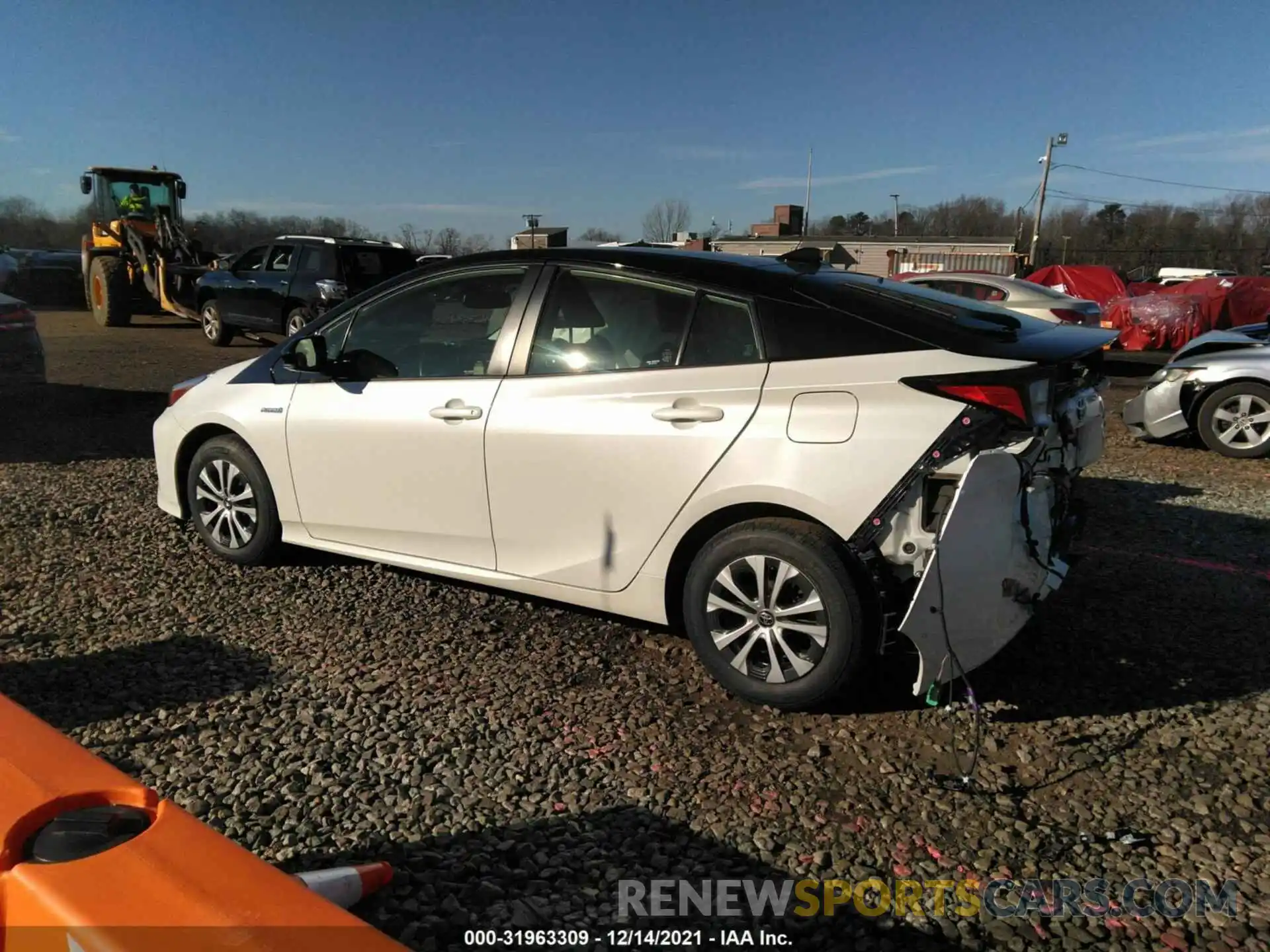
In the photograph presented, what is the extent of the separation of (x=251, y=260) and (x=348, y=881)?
15414 mm

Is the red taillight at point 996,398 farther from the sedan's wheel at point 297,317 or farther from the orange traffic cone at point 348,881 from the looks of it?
the sedan's wheel at point 297,317

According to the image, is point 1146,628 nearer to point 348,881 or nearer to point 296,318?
point 348,881

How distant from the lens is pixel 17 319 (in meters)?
9.03

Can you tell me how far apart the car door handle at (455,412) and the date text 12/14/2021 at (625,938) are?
217 centimetres

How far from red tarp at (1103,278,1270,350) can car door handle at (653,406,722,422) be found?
1938 cm

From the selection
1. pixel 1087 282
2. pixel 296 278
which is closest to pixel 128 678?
pixel 296 278

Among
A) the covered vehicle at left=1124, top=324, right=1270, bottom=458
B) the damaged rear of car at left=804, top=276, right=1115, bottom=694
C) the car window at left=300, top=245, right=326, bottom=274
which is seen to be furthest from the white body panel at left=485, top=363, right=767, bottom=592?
the car window at left=300, top=245, right=326, bottom=274

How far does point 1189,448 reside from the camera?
28.3 feet

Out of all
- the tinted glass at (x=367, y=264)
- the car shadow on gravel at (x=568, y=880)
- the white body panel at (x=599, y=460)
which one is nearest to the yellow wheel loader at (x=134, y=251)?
the tinted glass at (x=367, y=264)

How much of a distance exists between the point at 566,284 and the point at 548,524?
105cm

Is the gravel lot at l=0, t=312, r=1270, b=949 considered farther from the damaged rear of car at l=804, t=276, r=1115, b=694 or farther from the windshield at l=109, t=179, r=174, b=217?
the windshield at l=109, t=179, r=174, b=217

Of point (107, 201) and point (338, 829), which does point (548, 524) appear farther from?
point (107, 201)

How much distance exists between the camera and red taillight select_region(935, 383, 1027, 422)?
121 inches

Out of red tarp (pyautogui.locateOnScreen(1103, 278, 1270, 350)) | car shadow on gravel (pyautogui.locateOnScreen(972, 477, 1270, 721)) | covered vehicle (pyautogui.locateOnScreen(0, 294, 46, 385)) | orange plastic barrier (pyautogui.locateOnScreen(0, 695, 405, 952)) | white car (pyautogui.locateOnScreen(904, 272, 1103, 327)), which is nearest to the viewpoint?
orange plastic barrier (pyautogui.locateOnScreen(0, 695, 405, 952))
